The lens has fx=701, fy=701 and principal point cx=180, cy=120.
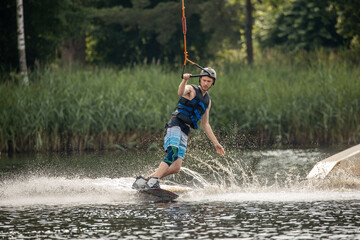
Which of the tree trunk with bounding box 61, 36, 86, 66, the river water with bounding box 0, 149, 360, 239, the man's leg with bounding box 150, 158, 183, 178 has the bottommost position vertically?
the river water with bounding box 0, 149, 360, 239

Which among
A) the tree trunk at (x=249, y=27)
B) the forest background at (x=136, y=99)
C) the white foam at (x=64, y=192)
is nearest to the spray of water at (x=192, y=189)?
the white foam at (x=64, y=192)

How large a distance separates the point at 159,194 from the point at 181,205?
2.00ft

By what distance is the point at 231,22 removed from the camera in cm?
3045

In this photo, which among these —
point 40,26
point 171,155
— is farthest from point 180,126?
point 40,26

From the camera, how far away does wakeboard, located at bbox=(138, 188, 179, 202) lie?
32.8 ft

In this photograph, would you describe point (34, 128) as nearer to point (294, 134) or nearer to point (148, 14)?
point (294, 134)

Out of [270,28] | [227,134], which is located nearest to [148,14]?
[270,28]

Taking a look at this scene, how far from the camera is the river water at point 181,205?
765cm

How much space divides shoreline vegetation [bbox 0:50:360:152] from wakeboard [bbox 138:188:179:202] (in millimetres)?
6675

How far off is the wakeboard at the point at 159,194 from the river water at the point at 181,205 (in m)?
0.11

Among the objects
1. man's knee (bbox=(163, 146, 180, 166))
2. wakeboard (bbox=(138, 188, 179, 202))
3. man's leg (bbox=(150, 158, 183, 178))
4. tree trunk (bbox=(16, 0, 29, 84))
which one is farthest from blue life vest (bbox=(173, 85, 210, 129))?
tree trunk (bbox=(16, 0, 29, 84))

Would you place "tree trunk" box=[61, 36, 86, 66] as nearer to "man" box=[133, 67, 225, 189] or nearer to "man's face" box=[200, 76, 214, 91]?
"man" box=[133, 67, 225, 189]

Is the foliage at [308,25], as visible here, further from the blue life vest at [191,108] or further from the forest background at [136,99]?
the blue life vest at [191,108]

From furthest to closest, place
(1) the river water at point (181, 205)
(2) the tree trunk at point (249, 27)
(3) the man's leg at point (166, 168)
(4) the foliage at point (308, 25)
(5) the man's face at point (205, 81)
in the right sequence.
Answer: (4) the foliage at point (308, 25) → (2) the tree trunk at point (249, 27) → (3) the man's leg at point (166, 168) → (5) the man's face at point (205, 81) → (1) the river water at point (181, 205)
